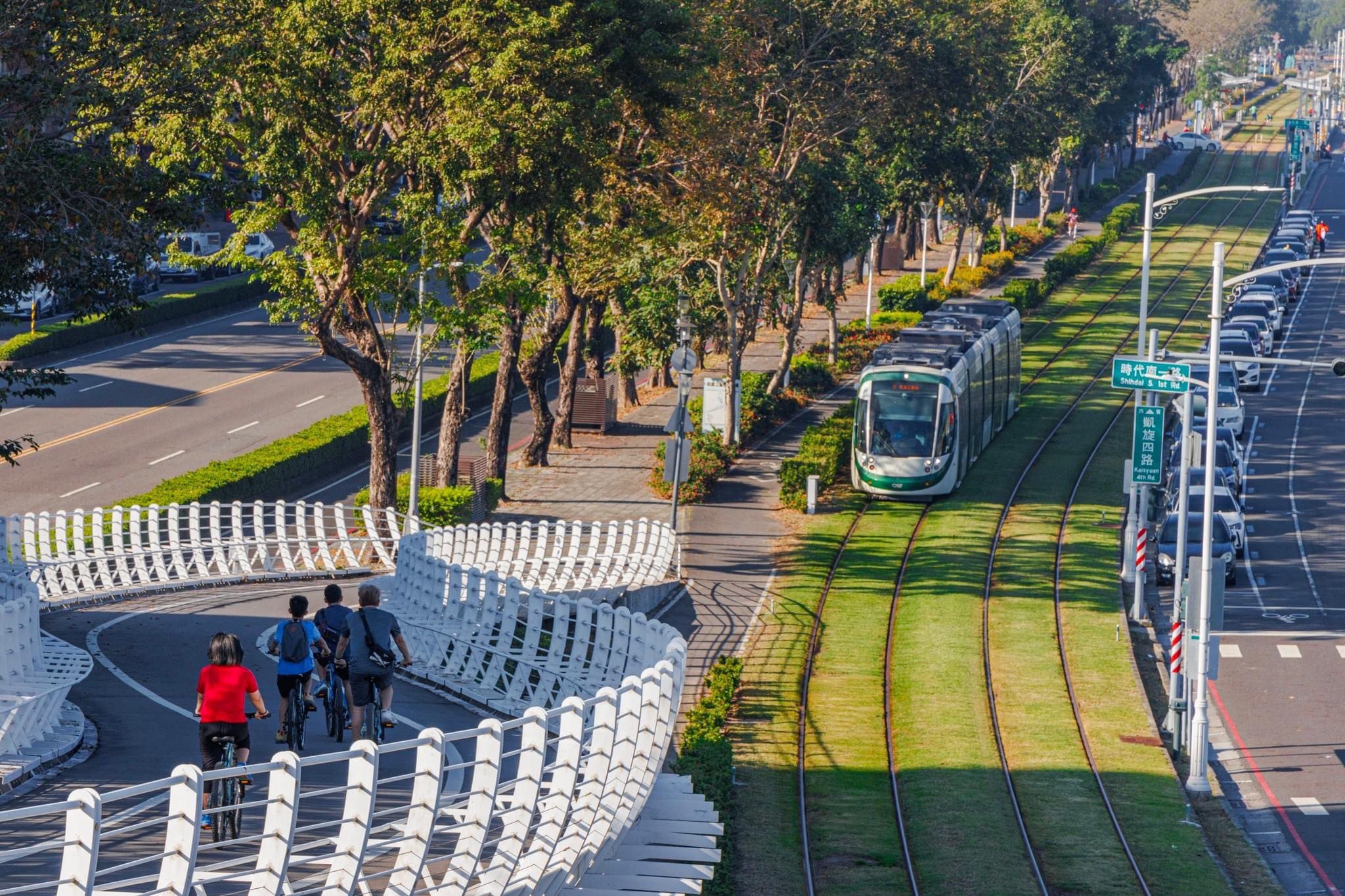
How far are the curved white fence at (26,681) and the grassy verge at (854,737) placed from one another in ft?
28.5

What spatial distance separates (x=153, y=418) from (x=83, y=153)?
29510mm

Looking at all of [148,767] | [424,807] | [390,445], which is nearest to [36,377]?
[148,767]

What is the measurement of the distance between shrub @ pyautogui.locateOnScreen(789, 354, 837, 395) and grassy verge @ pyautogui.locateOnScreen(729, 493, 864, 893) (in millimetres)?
13675

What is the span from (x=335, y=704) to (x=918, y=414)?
87.7 ft

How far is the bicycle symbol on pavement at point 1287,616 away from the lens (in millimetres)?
33625

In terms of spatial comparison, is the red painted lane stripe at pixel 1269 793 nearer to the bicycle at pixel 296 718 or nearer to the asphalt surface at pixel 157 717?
the asphalt surface at pixel 157 717

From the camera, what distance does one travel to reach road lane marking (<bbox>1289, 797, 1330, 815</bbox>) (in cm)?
2377

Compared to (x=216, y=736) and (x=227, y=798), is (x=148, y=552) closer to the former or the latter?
(x=216, y=736)

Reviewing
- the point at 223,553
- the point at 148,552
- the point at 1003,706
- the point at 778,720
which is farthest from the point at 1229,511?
the point at 148,552

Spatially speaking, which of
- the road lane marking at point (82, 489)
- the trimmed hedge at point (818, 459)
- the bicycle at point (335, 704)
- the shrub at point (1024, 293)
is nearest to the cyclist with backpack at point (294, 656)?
the bicycle at point (335, 704)

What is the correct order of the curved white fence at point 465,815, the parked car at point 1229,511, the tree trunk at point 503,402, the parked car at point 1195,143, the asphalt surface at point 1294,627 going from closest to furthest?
1. the curved white fence at point 465,815
2. the asphalt surface at point 1294,627
3. the parked car at point 1229,511
4. the tree trunk at point 503,402
5. the parked car at point 1195,143

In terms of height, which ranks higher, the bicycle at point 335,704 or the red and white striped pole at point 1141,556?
the bicycle at point 335,704

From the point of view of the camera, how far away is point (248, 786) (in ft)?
44.2

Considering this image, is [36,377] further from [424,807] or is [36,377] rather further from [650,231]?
[650,231]
